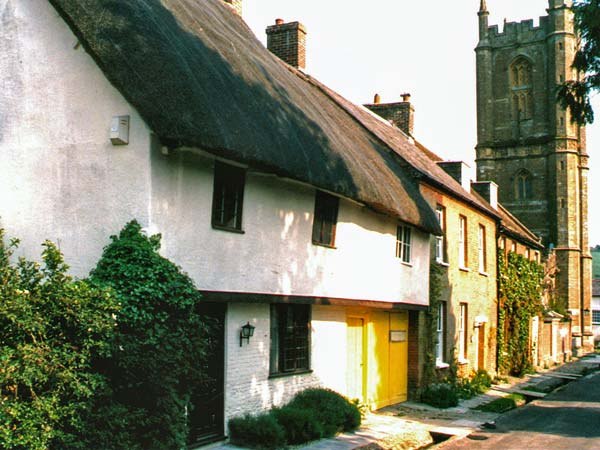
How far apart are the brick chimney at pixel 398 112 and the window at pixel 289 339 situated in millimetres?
15515

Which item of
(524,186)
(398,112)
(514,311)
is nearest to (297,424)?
(398,112)

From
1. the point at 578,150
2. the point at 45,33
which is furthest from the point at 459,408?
the point at 578,150

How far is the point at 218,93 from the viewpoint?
38.0 feet

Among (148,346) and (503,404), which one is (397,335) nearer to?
(503,404)

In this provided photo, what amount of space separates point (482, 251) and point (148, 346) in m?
19.4

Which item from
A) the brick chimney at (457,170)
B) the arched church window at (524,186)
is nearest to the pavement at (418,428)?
the brick chimney at (457,170)

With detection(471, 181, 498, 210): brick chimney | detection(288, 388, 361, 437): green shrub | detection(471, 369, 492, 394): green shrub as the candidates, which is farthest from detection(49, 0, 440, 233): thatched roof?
detection(471, 181, 498, 210): brick chimney

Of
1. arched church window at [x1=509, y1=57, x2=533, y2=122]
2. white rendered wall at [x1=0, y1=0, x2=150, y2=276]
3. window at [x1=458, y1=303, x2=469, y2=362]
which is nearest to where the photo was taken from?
white rendered wall at [x1=0, y1=0, x2=150, y2=276]

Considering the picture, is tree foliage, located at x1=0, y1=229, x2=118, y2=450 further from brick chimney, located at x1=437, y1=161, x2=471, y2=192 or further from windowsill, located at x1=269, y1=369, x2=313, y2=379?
brick chimney, located at x1=437, y1=161, x2=471, y2=192

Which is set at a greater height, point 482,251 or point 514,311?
point 482,251

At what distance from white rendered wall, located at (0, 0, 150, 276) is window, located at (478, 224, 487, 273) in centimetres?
1819

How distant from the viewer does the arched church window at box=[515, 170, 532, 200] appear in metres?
56.2

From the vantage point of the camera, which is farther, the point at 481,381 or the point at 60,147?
the point at 481,381

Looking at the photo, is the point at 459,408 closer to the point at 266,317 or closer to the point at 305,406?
the point at 305,406
